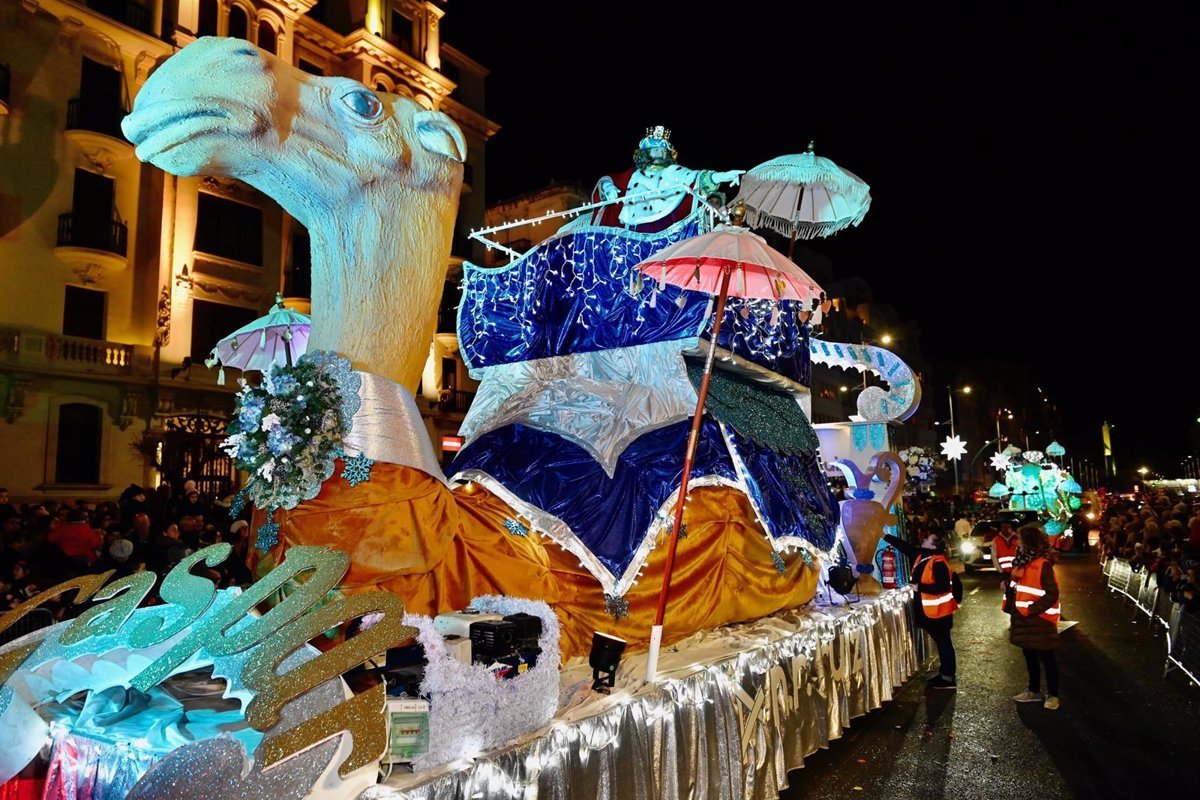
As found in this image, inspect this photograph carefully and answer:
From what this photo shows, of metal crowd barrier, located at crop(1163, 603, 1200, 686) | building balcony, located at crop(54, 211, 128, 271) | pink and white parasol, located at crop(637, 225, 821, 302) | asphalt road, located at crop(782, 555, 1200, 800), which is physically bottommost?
asphalt road, located at crop(782, 555, 1200, 800)

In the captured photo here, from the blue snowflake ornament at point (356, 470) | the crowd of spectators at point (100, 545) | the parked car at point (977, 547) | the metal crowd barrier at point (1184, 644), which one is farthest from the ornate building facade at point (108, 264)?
the parked car at point (977, 547)

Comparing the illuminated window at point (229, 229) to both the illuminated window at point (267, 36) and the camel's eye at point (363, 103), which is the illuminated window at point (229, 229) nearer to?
the illuminated window at point (267, 36)

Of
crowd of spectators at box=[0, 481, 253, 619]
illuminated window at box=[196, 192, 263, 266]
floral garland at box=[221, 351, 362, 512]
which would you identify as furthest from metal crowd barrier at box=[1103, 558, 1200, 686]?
illuminated window at box=[196, 192, 263, 266]

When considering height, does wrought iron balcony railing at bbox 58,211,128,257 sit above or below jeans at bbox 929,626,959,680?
above

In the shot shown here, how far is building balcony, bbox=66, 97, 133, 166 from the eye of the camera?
16000 millimetres

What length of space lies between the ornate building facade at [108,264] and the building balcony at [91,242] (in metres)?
0.03

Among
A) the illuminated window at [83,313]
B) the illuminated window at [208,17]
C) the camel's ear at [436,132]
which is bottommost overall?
the camel's ear at [436,132]

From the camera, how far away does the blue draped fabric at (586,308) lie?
4926 millimetres

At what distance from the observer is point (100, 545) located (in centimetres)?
769

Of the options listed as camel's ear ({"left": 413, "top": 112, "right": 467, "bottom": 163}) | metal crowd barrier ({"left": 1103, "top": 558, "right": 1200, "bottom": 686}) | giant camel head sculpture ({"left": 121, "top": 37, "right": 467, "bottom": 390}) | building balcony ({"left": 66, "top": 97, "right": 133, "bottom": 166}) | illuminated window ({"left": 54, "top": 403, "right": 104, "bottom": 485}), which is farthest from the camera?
building balcony ({"left": 66, "top": 97, "right": 133, "bottom": 166})

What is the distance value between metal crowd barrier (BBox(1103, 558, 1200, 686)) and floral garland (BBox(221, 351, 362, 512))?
24.6 feet

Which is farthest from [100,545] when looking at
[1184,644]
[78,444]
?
[1184,644]

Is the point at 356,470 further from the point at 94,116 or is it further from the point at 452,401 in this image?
the point at 452,401

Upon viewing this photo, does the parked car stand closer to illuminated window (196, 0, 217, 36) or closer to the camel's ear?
the camel's ear
